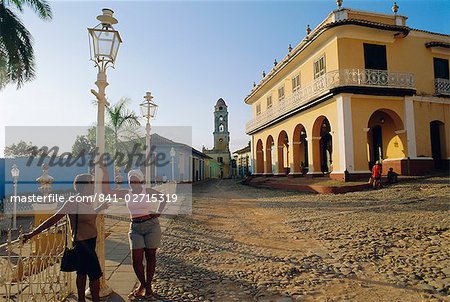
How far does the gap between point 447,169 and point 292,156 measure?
7820 mm

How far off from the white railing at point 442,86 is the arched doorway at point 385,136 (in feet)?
9.46

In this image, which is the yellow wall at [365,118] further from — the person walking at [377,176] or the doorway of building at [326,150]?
the doorway of building at [326,150]

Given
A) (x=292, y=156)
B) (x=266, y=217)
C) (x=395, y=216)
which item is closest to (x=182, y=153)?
(x=292, y=156)

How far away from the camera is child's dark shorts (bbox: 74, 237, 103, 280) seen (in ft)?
10.3

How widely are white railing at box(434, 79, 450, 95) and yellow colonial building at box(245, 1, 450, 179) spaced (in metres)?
0.05

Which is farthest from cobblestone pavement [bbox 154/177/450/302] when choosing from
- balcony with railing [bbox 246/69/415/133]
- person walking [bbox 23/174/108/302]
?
balcony with railing [bbox 246/69/415/133]

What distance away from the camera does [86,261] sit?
316 centimetres

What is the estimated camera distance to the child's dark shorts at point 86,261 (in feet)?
10.3

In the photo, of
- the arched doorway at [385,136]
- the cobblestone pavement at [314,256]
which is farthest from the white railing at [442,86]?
the cobblestone pavement at [314,256]

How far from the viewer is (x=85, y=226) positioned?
10.6 ft

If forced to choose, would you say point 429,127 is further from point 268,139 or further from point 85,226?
point 85,226

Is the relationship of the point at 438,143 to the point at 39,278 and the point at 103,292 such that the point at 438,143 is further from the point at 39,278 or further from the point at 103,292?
the point at 39,278

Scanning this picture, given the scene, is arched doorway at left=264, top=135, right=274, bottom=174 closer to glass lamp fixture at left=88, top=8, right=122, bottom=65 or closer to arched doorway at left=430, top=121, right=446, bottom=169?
arched doorway at left=430, top=121, right=446, bottom=169

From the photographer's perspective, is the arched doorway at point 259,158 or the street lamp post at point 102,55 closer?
the street lamp post at point 102,55
